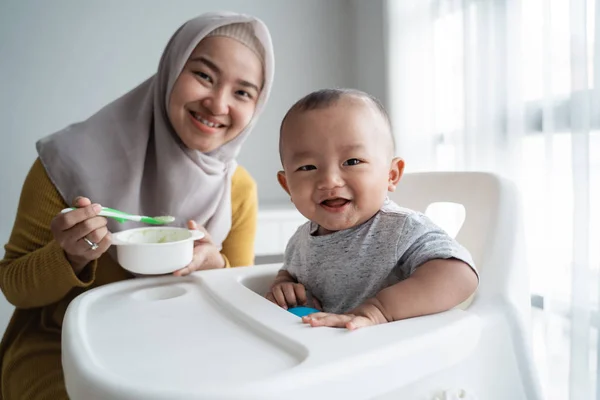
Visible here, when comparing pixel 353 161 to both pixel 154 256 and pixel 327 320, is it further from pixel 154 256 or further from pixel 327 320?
pixel 154 256

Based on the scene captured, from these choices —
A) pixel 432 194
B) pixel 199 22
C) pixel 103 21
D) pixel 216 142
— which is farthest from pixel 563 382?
pixel 103 21

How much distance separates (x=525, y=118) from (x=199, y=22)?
39.3 inches

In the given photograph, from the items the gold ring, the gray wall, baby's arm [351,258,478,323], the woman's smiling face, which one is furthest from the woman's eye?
the gray wall

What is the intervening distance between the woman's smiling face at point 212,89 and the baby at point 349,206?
1.34ft

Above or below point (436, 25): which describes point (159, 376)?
below

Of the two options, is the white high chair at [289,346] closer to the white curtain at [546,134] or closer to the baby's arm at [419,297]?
the baby's arm at [419,297]

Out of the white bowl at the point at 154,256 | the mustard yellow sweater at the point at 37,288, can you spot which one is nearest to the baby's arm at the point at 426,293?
the white bowl at the point at 154,256

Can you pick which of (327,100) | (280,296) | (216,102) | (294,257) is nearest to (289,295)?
(280,296)

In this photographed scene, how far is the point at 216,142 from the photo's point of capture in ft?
4.10

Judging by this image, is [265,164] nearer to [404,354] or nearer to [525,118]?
[525,118]

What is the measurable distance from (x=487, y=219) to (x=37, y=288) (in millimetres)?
970

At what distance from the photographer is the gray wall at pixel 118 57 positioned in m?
2.30

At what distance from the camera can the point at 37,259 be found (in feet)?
3.34

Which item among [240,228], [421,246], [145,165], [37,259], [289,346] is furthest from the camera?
[240,228]
